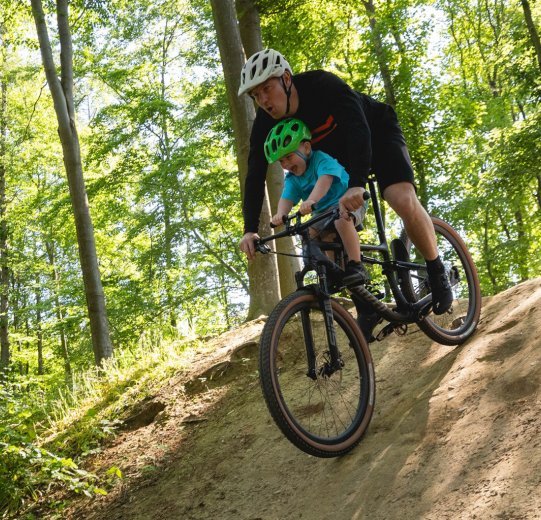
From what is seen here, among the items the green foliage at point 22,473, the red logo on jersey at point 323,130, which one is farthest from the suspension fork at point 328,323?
the green foliage at point 22,473

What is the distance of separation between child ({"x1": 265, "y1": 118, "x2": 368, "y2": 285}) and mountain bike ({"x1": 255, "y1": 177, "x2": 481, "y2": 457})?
96 millimetres

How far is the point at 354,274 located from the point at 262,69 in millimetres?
1329

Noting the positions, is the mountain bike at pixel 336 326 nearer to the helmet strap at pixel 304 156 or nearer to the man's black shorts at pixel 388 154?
the man's black shorts at pixel 388 154

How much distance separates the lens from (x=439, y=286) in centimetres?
405

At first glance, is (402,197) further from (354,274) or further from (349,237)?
(354,274)

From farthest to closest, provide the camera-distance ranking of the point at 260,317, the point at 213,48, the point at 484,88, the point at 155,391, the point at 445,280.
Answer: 1. the point at 484,88
2. the point at 213,48
3. the point at 260,317
4. the point at 155,391
5. the point at 445,280

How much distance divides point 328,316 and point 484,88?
26.0 m

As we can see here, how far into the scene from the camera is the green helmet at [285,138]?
339 cm

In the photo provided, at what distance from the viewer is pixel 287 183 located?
3.76 metres

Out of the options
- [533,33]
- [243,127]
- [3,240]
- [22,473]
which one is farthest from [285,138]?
[3,240]

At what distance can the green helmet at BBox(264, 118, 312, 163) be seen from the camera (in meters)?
3.39

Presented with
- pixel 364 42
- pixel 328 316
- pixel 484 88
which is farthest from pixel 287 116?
pixel 484 88

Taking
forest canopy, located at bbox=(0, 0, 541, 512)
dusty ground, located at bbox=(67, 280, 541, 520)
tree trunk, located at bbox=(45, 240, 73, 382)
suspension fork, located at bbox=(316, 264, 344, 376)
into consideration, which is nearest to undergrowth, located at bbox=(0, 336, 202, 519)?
dusty ground, located at bbox=(67, 280, 541, 520)

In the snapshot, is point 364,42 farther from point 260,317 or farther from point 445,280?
point 445,280
